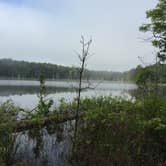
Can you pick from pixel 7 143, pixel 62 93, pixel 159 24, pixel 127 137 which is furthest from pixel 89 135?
pixel 62 93

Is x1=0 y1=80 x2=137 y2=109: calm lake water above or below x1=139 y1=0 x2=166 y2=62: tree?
below

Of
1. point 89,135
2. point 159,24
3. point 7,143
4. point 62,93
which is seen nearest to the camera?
point 7,143

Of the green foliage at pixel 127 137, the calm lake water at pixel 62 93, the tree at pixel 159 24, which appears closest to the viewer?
the green foliage at pixel 127 137

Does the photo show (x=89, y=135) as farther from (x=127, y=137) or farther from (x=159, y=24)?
(x=159, y=24)

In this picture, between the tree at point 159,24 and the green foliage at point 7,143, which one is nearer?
the green foliage at point 7,143

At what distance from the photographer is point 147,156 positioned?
5.16 metres

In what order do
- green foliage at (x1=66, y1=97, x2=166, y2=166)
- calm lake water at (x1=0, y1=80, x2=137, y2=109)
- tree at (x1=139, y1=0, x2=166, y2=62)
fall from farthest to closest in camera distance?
1. tree at (x1=139, y1=0, x2=166, y2=62)
2. calm lake water at (x1=0, y1=80, x2=137, y2=109)
3. green foliage at (x1=66, y1=97, x2=166, y2=166)

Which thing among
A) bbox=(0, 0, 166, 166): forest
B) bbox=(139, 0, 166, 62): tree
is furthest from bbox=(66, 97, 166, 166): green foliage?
bbox=(139, 0, 166, 62): tree

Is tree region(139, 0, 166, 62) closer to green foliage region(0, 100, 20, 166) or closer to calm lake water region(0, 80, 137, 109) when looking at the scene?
calm lake water region(0, 80, 137, 109)

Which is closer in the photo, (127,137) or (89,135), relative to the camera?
(127,137)

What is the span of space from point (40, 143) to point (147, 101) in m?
2.54

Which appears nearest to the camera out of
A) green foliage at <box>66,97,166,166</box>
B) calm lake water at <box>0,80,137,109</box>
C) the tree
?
green foliage at <box>66,97,166,166</box>

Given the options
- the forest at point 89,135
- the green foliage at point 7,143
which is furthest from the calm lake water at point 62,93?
the green foliage at point 7,143

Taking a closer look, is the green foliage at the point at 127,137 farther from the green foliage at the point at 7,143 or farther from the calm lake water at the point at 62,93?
the green foliage at the point at 7,143
